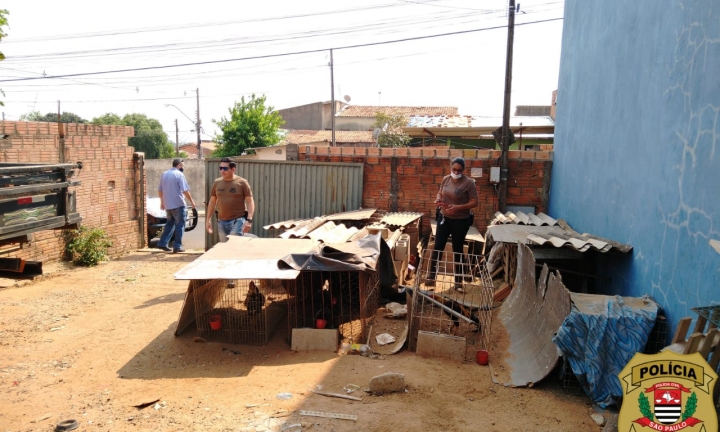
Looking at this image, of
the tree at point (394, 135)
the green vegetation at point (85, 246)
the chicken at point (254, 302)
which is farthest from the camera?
the tree at point (394, 135)

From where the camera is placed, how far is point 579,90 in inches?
340

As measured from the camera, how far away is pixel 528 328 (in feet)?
18.7

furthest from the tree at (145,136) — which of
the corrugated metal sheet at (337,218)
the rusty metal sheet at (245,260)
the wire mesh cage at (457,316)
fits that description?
the wire mesh cage at (457,316)

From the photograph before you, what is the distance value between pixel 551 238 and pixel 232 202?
14.8 feet

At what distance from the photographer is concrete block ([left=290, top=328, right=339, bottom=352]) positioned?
5422mm

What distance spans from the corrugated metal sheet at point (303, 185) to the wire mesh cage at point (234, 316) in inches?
165

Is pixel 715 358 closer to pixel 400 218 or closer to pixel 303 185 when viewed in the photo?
pixel 400 218

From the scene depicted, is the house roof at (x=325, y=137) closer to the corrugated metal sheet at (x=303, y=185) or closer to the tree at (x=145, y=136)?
the tree at (x=145, y=136)

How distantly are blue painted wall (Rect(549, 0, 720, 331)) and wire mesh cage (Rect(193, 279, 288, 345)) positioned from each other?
3.96 m

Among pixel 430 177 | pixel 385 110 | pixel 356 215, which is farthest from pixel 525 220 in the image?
pixel 385 110

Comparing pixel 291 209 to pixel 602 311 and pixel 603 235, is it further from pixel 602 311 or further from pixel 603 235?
pixel 602 311

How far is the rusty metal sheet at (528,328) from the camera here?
4.76m

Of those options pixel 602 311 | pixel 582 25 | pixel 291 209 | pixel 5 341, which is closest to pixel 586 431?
pixel 602 311

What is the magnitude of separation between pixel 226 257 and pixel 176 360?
1.20 m
